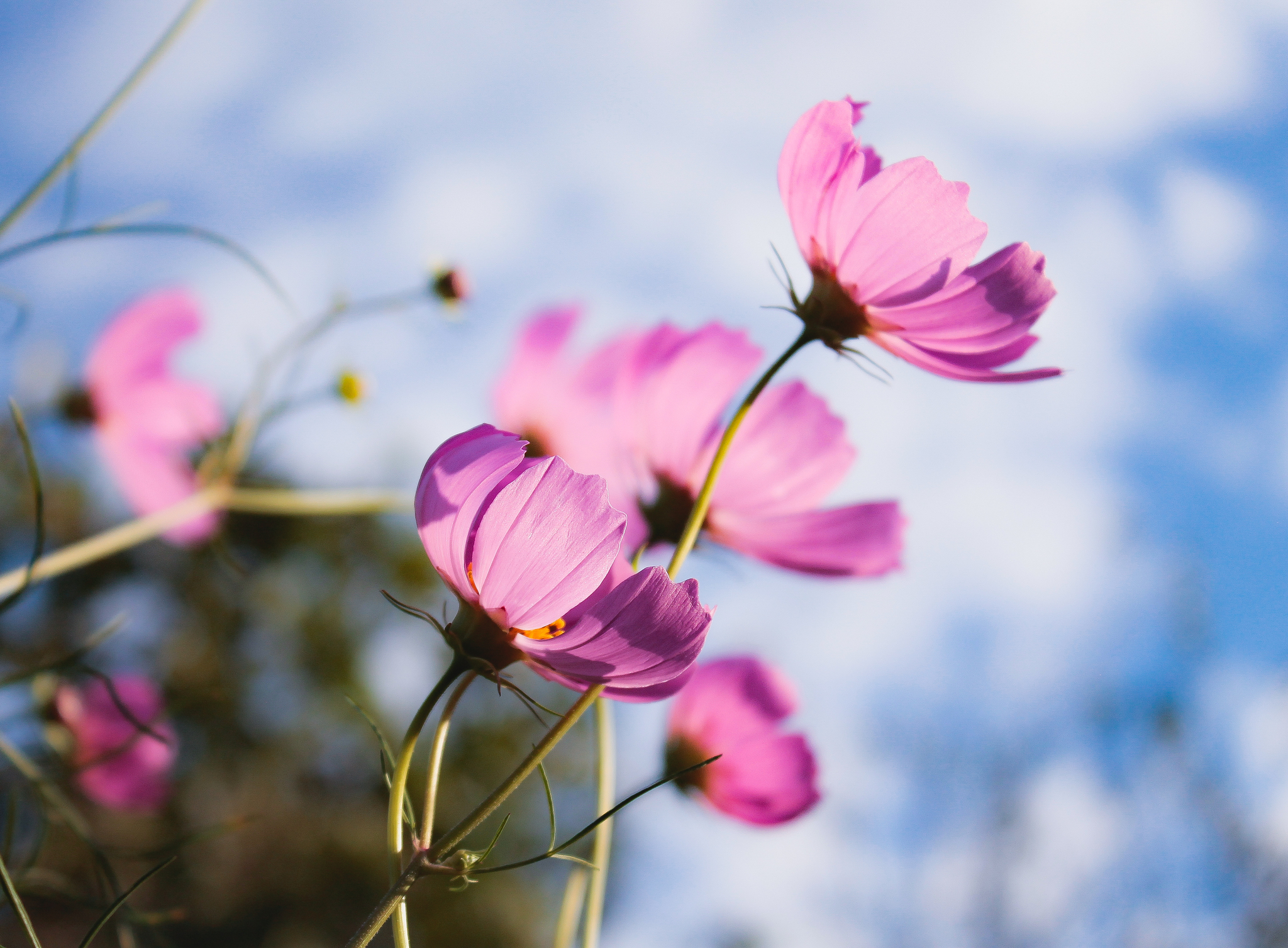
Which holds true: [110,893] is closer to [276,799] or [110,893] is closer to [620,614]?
[620,614]

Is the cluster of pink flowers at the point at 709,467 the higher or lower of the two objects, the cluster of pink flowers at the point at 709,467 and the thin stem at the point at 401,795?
the higher

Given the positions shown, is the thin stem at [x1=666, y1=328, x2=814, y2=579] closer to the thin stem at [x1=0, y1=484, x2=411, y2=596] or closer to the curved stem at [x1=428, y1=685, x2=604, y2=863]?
the curved stem at [x1=428, y1=685, x2=604, y2=863]

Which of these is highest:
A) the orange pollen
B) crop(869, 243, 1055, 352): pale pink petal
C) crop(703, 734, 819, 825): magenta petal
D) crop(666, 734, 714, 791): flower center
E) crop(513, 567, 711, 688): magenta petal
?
crop(869, 243, 1055, 352): pale pink petal

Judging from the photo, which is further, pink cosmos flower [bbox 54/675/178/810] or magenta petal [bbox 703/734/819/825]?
pink cosmos flower [bbox 54/675/178/810]

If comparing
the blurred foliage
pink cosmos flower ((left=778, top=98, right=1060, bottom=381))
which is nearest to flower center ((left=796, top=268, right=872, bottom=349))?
pink cosmos flower ((left=778, top=98, right=1060, bottom=381))

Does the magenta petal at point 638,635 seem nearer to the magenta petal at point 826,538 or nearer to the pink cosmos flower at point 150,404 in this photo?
the magenta petal at point 826,538

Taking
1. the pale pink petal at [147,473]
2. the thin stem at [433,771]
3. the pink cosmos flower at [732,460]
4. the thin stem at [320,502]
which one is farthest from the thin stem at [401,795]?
the pale pink petal at [147,473]

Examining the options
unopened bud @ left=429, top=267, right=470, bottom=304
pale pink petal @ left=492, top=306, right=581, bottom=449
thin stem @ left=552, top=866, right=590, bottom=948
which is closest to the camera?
thin stem @ left=552, top=866, right=590, bottom=948
